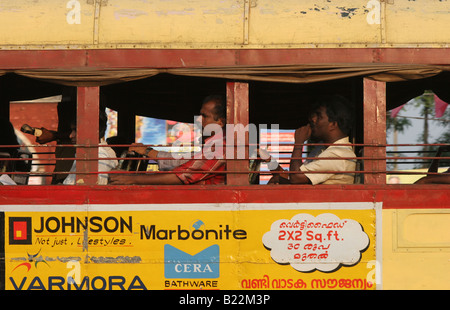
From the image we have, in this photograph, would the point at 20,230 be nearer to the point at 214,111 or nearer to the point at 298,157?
the point at 214,111

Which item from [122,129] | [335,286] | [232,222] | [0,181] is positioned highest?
[122,129]

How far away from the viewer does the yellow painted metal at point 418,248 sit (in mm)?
4574

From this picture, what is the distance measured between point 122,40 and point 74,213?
144 centimetres

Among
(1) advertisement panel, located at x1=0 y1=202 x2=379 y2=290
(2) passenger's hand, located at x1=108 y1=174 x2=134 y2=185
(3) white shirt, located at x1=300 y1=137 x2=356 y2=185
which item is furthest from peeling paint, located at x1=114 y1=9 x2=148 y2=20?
(3) white shirt, located at x1=300 y1=137 x2=356 y2=185

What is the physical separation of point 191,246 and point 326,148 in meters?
1.51

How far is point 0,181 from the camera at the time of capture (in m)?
4.98

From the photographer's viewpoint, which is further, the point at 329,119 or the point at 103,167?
the point at 329,119

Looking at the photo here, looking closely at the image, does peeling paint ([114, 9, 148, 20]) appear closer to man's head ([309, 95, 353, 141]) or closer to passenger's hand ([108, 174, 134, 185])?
passenger's hand ([108, 174, 134, 185])

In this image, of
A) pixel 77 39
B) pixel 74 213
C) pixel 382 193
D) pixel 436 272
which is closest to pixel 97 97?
pixel 77 39

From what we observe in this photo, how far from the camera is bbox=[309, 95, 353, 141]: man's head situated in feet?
16.6

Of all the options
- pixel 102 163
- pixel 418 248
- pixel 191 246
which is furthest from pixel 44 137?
pixel 418 248

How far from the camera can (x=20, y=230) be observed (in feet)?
15.3

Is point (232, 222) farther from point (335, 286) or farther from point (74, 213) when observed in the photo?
point (74, 213)

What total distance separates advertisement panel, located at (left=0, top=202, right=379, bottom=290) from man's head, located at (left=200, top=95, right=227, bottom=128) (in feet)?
2.58
